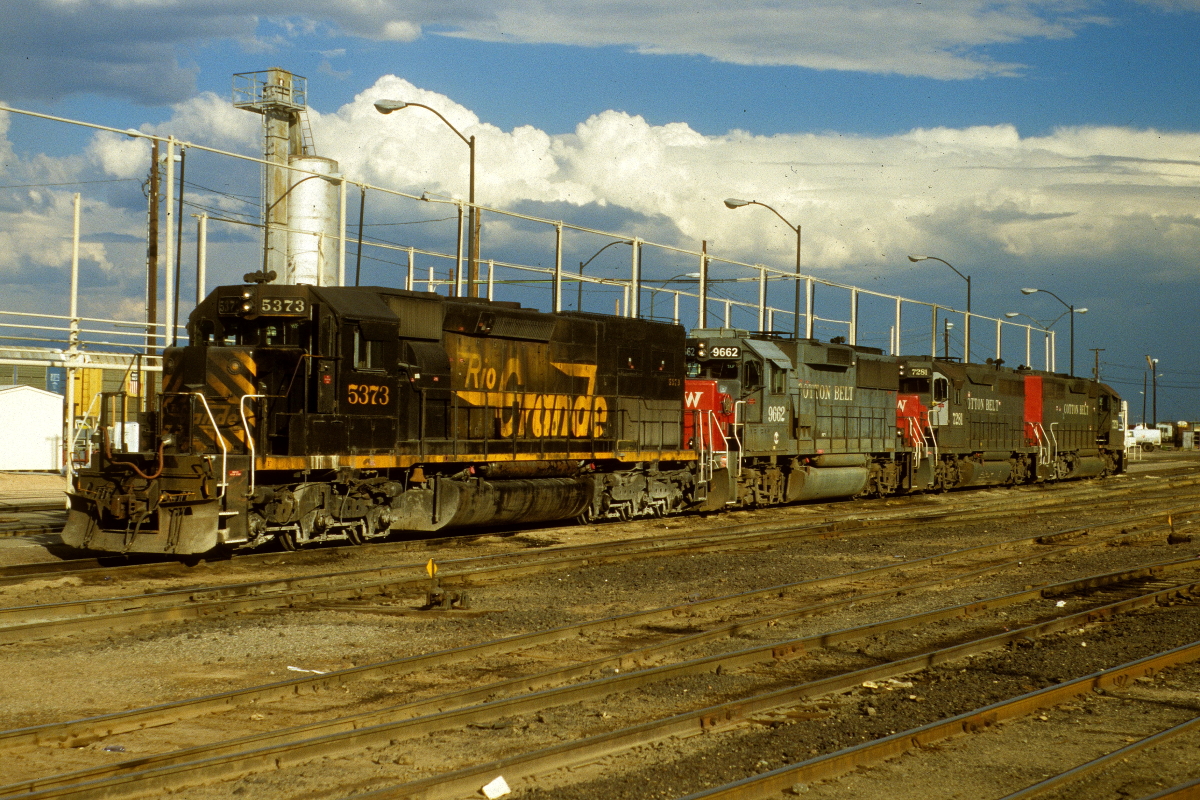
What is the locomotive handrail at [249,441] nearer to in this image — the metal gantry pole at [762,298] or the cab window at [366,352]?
the cab window at [366,352]

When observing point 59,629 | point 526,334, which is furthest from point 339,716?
point 526,334

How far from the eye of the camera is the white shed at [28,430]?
32.1 m

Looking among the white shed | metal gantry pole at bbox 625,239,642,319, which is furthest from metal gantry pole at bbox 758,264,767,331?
the white shed

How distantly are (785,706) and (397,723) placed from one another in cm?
264

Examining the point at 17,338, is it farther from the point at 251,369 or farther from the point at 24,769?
the point at 24,769

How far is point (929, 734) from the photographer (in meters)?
6.68

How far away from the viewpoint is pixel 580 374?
1878cm

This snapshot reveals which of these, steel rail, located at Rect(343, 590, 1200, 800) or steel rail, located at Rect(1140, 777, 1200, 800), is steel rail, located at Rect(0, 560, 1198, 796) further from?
steel rail, located at Rect(1140, 777, 1200, 800)

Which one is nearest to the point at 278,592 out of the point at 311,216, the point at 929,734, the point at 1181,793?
the point at 929,734

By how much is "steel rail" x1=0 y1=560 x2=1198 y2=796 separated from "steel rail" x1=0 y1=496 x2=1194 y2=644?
4.04 metres

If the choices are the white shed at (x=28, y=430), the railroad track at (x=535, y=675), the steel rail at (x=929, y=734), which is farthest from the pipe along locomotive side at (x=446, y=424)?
the white shed at (x=28, y=430)

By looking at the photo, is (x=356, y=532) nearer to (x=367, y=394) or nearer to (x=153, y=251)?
(x=367, y=394)

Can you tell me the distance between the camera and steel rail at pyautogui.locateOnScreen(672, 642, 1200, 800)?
5660mm

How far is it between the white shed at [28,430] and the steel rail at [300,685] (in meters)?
26.5
